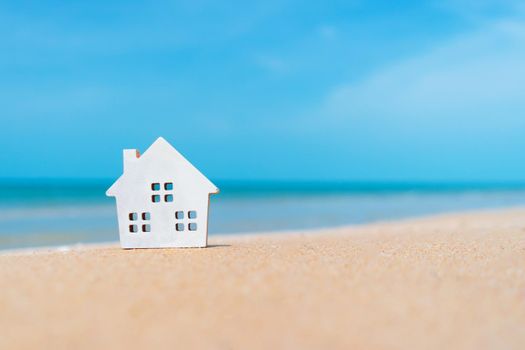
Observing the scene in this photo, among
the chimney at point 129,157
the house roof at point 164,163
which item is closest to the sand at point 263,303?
the house roof at point 164,163

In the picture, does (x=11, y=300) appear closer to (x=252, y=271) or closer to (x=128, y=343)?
(x=128, y=343)

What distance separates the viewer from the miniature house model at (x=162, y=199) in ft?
21.8

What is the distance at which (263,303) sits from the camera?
3969mm

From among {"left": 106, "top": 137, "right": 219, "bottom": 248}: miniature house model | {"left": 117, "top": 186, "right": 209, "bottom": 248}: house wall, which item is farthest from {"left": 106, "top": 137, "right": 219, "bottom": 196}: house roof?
{"left": 117, "top": 186, "right": 209, "bottom": 248}: house wall

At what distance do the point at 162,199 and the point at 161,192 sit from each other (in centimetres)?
8

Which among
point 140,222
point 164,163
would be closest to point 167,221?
point 140,222

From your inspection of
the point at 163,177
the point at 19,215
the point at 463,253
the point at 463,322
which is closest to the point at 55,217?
the point at 19,215

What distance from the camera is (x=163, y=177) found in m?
6.69

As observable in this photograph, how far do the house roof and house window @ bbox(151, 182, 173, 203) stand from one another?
0.72 feet

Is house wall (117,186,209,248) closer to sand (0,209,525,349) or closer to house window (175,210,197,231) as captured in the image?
house window (175,210,197,231)

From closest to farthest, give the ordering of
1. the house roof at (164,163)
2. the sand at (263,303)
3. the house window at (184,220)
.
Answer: the sand at (263,303) → the house roof at (164,163) → the house window at (184,220)

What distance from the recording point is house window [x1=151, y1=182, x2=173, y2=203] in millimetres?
6688

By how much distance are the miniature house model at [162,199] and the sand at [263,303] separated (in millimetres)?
1181

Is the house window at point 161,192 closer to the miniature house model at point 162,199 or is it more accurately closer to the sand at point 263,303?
the miniature house model at point 162,199
